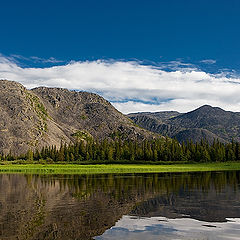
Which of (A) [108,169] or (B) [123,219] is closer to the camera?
(B) [123,219]

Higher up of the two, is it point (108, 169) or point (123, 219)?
point (123, 219)

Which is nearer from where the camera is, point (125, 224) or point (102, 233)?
point (102, 233)

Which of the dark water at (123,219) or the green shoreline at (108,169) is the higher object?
the dark water at (123,219)

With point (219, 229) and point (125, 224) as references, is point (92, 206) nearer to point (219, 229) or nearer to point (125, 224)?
point (125, 224)

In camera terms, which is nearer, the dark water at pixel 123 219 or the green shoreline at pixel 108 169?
the dark water at pixel 123 219

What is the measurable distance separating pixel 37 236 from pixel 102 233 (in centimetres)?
428

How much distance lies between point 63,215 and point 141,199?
12213mm

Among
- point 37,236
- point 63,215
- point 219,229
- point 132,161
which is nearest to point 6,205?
point 63,215

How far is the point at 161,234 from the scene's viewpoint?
18719mm

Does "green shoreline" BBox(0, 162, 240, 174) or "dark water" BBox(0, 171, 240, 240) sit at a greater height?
"dark water" BBox(0, 171, 240, 240)

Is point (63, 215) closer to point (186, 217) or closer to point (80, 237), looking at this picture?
point (80, 237)

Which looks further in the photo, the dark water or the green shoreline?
the green shoreline

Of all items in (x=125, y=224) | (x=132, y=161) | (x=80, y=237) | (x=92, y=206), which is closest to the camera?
(x=80, y=237)

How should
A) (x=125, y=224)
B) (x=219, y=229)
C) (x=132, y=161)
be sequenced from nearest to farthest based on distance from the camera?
(x=219, y=229)
(x=125, y=224)
(x=132, y=161)
